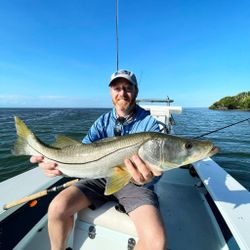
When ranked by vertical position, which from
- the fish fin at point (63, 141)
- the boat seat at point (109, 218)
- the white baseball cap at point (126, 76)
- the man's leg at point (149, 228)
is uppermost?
the white baseball cap at point (126, 76)

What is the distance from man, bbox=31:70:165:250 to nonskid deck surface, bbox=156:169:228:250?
0.91 metres

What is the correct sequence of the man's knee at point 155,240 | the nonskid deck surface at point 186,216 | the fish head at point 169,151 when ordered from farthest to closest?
the nonskid deck surface at point 186,216 → the fish head at point 169,151 → the man's knee at point 155,240

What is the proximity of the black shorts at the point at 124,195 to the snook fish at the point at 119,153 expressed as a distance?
0.37 m

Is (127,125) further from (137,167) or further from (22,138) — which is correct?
Result: (22,138)

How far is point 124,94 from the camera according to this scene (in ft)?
10.7

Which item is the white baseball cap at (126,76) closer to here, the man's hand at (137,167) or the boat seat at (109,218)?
the man's hand at (137,167)

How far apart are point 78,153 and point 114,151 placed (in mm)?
479

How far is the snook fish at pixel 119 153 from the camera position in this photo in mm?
2287

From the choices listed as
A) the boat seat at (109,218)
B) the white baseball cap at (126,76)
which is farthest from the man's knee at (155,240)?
the white baseball cap at (126,76)

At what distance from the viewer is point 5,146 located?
12.3m

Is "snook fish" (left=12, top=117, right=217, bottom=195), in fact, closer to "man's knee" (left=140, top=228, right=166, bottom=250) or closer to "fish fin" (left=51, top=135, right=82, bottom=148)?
"fish fin" (left=51, top=135, right=82, bottom=148)

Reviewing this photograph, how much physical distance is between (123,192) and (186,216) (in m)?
1.38

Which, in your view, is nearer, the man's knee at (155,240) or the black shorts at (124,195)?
the man's knee at (155,240)

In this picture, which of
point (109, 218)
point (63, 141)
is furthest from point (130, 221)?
point (63, 141)
